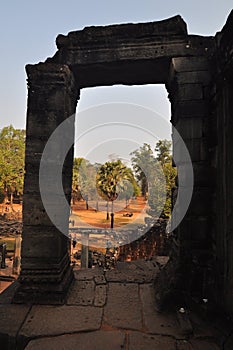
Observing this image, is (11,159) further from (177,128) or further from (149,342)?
(149,342)

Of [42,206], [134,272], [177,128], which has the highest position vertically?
[177,128]

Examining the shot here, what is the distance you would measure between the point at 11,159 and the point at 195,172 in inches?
1103

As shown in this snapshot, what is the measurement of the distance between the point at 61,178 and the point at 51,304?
6.51 ft

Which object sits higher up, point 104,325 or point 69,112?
point 69,112

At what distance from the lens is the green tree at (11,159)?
26266 mm

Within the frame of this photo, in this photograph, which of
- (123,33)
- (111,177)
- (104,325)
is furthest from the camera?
(111,177)

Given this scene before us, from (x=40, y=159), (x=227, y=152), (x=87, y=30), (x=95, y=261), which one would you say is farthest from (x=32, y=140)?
(x=95, y=261)

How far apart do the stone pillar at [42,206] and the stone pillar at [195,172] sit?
76.9 inches

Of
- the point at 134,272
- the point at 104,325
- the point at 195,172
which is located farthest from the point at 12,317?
the point at 195,172

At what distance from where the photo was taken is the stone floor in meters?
2.70

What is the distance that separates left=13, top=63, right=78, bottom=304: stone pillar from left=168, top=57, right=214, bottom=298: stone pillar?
6.41 feet

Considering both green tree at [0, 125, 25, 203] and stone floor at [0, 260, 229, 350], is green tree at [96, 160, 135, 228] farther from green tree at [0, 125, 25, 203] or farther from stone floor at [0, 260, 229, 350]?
stone floor at [0, 260, 229, 350]

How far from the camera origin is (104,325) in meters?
3.05

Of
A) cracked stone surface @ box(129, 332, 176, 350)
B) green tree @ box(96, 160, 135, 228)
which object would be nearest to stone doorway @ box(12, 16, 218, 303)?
cracked stone surface @ box(129, 332, 176, 350)
